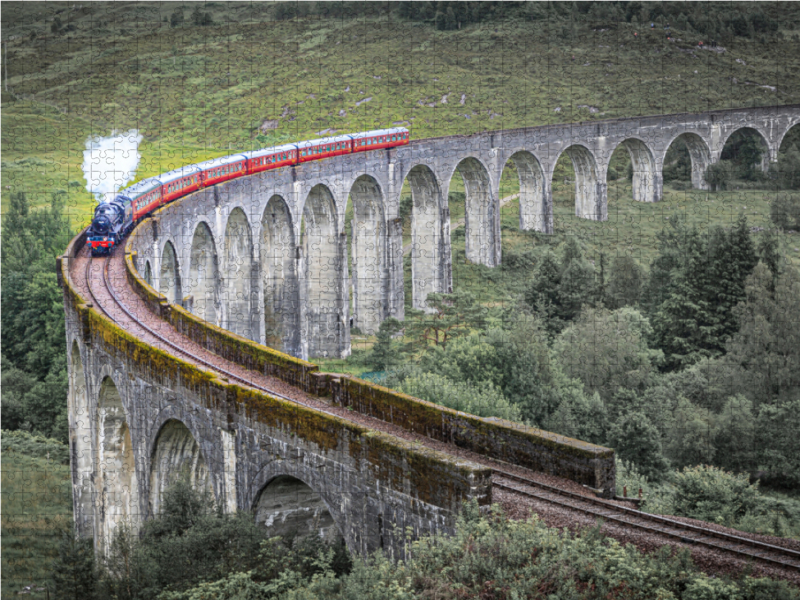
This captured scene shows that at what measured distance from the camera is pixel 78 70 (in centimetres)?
6850

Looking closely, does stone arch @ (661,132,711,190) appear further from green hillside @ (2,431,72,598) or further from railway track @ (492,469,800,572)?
railway track @ (492,469,800,572)

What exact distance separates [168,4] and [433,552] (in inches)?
2931

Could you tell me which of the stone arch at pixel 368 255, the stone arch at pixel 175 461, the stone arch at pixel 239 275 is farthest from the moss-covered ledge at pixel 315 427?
the stone arch at pixel 368 255

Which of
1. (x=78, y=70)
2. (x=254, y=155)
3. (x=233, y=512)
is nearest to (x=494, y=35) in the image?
(x=78, y=70)

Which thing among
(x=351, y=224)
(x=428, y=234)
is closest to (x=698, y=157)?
(x=428, y=234)

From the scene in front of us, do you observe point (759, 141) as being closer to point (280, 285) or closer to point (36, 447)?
point (280, 285)

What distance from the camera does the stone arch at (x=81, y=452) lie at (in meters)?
27.3

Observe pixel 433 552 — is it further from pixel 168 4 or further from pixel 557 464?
pixel 168 4

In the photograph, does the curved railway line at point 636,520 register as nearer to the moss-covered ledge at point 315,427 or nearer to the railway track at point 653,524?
the railway track at point 653,524

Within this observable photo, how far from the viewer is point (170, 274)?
35250 mm

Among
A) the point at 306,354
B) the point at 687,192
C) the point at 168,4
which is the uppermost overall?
the point at 168,4

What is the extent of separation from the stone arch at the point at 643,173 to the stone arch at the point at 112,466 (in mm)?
54936

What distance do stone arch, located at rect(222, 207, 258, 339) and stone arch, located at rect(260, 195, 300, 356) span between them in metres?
2.67

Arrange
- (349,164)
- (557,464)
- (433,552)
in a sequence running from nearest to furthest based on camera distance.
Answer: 1. (433,552)
2. (557,464)
3. (349,164)
